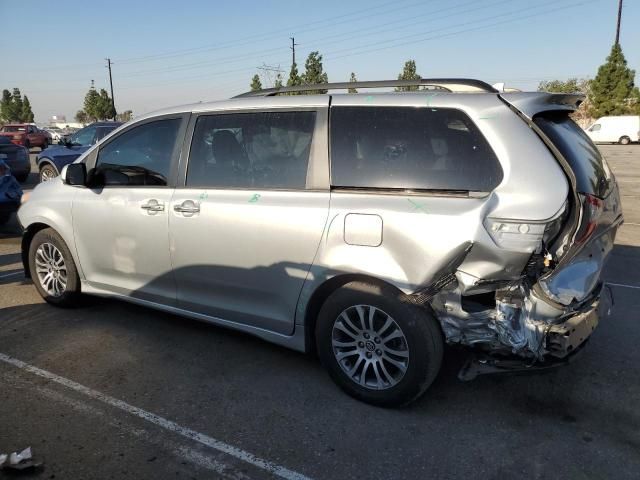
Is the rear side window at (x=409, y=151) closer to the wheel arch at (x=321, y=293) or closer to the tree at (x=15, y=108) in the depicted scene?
the wheel arch at (x=321, y=293)

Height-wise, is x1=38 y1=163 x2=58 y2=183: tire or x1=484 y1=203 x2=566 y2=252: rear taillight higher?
x1=484 y1=203 x2=566 y2=252: rear taillight

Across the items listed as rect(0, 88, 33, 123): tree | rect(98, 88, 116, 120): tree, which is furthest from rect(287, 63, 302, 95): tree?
rect(0, 88, 33, 123): tree

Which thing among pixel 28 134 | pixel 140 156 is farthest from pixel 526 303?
pixel 28 134

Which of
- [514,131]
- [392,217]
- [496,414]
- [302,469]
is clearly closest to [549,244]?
[514,131]

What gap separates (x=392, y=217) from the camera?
3023mm

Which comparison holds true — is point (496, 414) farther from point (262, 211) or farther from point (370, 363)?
point (262, 211)

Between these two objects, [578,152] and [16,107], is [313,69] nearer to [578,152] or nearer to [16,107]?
[578,152]

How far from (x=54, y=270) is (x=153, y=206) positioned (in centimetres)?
157

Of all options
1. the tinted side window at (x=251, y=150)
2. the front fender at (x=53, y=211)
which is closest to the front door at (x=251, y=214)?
the tinted side window at (x=251, y=150)

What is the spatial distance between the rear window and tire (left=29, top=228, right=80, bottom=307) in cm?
397

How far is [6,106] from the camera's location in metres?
79.5

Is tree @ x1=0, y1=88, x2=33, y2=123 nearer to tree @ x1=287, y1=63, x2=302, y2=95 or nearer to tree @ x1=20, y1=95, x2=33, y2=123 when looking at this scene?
tree @ x1=20, y1=95, x2=33, y2=123

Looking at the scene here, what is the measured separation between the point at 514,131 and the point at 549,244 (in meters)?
0.64

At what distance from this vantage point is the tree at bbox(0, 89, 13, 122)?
79.5 metres
